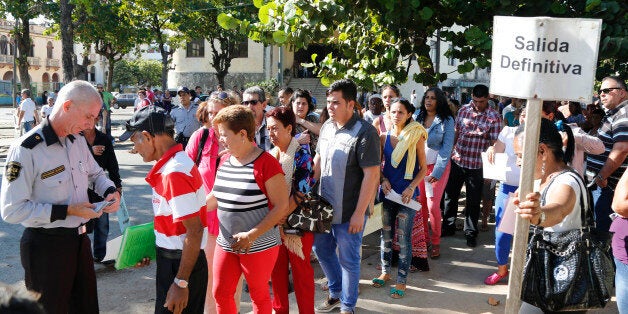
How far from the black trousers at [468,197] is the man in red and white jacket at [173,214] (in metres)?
4.26

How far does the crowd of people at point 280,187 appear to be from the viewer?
9.57 feet

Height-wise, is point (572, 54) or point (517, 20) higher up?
point (517, 20)

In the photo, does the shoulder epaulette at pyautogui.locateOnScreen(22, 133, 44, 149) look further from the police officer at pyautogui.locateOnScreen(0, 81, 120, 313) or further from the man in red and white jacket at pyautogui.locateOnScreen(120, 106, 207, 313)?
the man in red and white jacket at pyautogui.locateOnScreen(120, 106, 207, 313)

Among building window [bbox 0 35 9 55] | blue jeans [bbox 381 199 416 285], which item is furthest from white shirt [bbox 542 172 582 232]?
building window [bbox 0 35 9 55]

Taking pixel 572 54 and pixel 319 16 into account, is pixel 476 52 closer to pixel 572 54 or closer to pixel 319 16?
pixel 319 16

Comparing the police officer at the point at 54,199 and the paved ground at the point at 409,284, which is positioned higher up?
the police officer at the point at 54,199

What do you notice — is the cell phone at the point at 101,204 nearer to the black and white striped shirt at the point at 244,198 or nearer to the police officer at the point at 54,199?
the police officer at the point at 54,199

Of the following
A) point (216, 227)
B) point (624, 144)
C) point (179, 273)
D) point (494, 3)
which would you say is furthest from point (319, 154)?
point (624, 144)

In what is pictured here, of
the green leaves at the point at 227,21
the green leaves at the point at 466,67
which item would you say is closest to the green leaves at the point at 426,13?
the green leaves at the point at 466,67

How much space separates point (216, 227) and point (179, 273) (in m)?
1.20

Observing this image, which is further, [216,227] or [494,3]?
[494,3]

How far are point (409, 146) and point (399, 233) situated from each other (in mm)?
815

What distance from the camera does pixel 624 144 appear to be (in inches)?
180

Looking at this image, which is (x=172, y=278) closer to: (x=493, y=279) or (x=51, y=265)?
(x=51, y=265)
